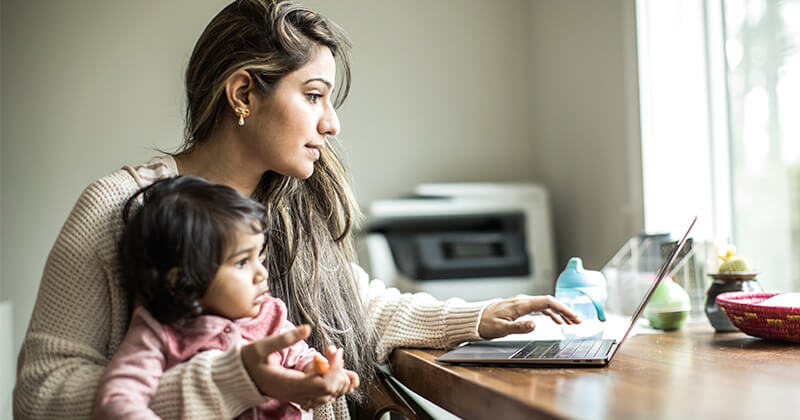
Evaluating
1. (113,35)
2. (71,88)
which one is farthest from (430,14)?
(71,88)

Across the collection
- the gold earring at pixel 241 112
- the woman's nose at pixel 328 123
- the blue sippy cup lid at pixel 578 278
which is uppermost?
the gold earring at pixel 241 112

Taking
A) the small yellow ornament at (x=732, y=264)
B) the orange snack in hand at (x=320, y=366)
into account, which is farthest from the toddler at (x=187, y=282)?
the small yellow ornament at (x=732, y=264)

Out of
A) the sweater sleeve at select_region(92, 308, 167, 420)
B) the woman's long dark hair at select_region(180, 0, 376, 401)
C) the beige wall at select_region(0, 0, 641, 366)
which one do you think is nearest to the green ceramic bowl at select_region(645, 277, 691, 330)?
the woman's long dark hair at select_region(180, 0, 376, 401)

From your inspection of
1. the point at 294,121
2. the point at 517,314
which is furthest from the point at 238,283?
the point at 517,314

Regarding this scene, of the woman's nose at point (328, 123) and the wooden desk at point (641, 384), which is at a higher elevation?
the woman's nose at point (328, 123)

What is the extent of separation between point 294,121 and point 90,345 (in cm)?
46

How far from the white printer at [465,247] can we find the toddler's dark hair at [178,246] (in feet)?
4.41

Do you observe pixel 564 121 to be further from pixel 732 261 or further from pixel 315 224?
pixel 315 224

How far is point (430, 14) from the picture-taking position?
2.77m

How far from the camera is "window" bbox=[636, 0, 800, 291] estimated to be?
1677 mm

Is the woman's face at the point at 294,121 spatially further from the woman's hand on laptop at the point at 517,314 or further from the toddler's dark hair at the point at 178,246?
the woman's hand on laptop at the point at 517,314

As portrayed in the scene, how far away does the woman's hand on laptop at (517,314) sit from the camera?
46.7 inches

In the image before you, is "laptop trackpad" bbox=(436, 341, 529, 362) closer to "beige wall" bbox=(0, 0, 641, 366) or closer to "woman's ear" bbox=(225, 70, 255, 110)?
"woman's ear" bbox=(225, 70, 255, 110)

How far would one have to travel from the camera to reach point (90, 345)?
3.19 feet
